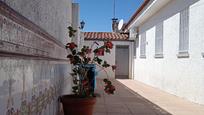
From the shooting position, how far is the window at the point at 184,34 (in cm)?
927

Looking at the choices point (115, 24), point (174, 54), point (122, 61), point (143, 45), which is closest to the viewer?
point (174, 54)

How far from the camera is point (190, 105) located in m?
7.99

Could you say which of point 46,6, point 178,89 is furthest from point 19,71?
point 178,89

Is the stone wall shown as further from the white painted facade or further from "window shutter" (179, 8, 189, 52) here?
"window shutter" (179, 8, 189, 52)

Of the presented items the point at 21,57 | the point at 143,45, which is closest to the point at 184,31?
the point at 143,45

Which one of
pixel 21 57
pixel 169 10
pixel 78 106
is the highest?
pixel 169 10

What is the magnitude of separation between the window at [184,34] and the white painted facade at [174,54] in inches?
6.6

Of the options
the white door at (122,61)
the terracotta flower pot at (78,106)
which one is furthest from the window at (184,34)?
the white door at (122,61)

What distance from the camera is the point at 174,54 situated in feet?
34.5

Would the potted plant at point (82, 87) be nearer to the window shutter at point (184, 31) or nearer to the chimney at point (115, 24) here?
the window shutter at point (184, 31)

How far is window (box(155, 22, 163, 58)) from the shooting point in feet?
41.3

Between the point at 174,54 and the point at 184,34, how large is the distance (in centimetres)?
119

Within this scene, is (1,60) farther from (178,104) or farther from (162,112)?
(178,104)

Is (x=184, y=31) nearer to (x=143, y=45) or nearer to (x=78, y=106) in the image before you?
(x=78, y=106)
